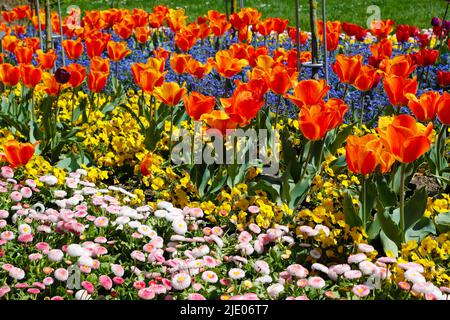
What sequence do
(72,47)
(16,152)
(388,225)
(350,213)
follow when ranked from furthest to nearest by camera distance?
(72,47)
(16,152)
(350,213)
(388,225)

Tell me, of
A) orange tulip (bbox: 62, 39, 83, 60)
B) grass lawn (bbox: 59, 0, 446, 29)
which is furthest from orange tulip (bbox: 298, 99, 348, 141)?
grass lawn (bbox: 59, 0, 446, 29)

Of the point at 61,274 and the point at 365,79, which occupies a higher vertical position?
the point at 365,79

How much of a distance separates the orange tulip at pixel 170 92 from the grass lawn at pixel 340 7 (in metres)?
6.67

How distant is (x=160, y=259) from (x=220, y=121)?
0.74 meters

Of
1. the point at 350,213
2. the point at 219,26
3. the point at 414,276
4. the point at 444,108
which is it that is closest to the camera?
the point at 414,276

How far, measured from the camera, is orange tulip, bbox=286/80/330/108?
3.33 meters

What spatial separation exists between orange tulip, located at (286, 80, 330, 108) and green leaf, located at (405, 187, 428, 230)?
0.68m

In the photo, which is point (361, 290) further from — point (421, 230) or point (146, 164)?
point (146, 164)

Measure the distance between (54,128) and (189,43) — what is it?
143 centimetres

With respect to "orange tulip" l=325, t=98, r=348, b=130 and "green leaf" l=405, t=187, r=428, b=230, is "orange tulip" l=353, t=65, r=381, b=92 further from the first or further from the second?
"green leaf" l=405, t=187, r=428, b=230

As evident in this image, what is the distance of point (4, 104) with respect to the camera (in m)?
4.52

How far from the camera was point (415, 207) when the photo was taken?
3.00 m

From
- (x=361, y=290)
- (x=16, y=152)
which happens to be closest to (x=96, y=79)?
(x=16, y=152)
